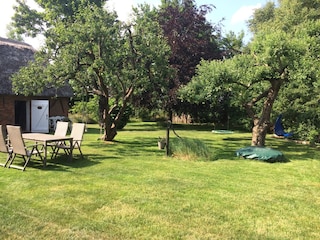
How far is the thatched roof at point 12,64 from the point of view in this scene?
16.5 meters

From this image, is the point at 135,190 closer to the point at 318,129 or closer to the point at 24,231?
the point at 24,231

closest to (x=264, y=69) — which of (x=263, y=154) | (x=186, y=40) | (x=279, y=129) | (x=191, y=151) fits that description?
(x=263, y=154)

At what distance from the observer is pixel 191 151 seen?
931 cm

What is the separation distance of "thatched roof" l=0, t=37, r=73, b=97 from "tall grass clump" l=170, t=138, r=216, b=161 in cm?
911

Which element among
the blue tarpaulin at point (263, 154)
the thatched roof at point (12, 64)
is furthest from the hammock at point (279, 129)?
the thatched roof at point (12, 64)

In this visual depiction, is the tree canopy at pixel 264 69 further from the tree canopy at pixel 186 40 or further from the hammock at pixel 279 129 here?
the tree canopy at pixel 186 40

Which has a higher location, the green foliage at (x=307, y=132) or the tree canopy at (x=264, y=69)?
the tree canopy at (x=264, y=69)

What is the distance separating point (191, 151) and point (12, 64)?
13428 mm

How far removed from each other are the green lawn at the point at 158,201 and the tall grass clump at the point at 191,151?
2.33ft

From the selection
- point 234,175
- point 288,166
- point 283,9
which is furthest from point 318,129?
point 283,9

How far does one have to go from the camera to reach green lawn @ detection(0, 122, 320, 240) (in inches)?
157

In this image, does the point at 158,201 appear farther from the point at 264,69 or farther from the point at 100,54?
the point at 100,54

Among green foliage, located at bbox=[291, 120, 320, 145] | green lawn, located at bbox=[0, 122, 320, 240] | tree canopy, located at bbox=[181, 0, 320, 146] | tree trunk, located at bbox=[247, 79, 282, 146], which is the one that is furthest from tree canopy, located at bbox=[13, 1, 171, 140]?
green foliage, located at bbox=[291, 120, 320, 145]

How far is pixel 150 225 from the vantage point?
4160 millimetres
